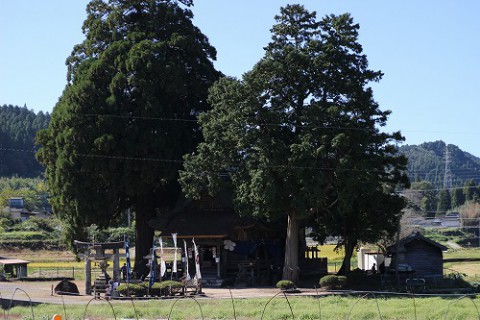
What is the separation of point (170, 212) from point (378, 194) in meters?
12.8

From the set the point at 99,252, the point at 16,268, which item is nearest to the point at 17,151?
the point at 16,268

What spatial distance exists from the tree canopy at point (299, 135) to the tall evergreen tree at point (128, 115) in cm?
382

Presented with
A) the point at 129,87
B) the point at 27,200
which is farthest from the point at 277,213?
the point at 27,200

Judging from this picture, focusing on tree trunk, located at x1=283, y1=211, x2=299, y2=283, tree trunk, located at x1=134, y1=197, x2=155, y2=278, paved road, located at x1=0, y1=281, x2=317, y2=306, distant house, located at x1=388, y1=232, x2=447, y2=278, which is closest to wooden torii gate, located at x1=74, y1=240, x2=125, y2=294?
paved road, located at x1=0, y1=281, x2=317, y2=306

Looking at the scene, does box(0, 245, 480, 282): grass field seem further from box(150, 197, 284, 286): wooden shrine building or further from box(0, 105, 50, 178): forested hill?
box(0, 105, 50, 178): forested hill

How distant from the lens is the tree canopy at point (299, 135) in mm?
35906

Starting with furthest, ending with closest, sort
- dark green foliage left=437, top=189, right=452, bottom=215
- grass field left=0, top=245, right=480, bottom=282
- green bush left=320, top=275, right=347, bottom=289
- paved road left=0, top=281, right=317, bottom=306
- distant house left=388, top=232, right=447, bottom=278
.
A: 1. dark green foliage left=437, top=189, right=452, bottom=215
2. grass field left=0, top=245, right=480, bottom=282
3. distant house left=388, top=232, right=447, bottom=278
4. green bush left=320, top=275, right=347, bottom=289
5. paved road left=0, top=281, right=317, bottom=306

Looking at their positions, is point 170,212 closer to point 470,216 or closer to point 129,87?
point 129,87

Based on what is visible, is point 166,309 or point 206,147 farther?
point 206,147

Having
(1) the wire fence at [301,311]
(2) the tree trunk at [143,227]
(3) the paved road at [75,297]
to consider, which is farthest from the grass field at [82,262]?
(1) the wire fence at [301,311]

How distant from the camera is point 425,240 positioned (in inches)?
1699

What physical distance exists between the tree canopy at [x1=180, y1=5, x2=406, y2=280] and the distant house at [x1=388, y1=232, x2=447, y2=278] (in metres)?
3.88

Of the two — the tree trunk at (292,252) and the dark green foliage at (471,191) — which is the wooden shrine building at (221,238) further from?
the dark green foliage at (471,191)

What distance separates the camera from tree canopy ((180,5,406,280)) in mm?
35906
